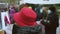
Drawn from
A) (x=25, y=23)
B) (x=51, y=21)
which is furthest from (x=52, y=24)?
(x=25, y=23)

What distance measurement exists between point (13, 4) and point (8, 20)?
26 centimetres

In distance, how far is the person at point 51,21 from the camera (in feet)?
10.1

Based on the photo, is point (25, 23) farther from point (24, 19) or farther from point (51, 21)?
point (51, 21)

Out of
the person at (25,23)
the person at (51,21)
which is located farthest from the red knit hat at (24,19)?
the person at (51,21)

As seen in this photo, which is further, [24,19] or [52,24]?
[52,24]

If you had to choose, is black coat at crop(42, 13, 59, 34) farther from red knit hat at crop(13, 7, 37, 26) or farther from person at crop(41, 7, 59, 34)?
red knit hat at crop(13, 7, 37, 26)

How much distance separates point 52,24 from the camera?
3.12 metres

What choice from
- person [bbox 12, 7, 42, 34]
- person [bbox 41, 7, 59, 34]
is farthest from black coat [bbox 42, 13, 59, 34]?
person [bbox 12, 7, 42, 34]

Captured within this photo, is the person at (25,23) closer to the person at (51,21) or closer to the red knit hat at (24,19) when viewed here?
A: the red knit hat at (24,19)

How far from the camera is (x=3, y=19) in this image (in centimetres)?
297

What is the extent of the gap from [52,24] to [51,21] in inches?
2.1

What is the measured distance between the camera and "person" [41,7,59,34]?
3.07 metres

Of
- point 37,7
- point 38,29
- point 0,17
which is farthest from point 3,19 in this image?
point 38,29

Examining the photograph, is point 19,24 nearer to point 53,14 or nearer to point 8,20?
point 8,20
